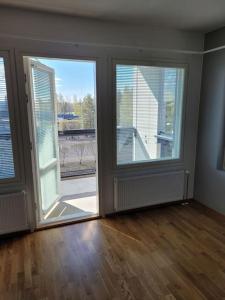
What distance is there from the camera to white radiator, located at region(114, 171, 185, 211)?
3.08 metres

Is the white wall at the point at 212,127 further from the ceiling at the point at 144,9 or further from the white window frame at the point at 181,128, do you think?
the ceiling at the point at 144,9

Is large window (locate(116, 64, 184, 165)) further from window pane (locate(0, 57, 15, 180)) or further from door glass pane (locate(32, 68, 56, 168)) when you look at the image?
window pane (locate(0, 57, 15, 180))

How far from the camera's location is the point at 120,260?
222cm

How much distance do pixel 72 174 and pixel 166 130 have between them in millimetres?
2597

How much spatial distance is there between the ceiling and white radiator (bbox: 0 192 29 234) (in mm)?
2052

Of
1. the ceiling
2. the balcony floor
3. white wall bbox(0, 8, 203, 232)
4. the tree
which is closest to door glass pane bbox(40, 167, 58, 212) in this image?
the balcony floor

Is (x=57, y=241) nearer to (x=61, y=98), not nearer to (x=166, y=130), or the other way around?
(x=166, y=130)

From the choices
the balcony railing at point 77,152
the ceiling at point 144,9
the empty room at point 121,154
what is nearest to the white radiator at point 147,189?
the empty room at point 121,154

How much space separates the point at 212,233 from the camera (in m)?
2.69

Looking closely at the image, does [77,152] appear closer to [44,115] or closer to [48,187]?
[48,187]

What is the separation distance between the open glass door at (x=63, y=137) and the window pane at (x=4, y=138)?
0.82 feet

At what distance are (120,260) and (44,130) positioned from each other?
1.95 m

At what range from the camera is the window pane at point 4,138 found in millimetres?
2400

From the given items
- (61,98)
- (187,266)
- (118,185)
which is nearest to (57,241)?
(118,185)
